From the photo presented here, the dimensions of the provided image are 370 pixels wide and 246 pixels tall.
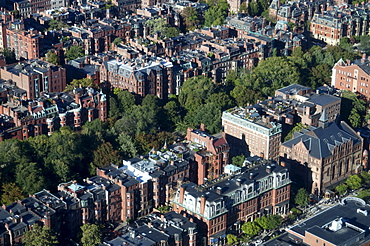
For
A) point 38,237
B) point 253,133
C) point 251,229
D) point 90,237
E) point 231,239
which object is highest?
point 253,133

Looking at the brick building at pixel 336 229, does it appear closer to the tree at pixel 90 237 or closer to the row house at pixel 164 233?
the row house at pixel 164 233

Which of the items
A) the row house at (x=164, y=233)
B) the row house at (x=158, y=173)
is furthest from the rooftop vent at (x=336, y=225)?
the row house at (x=158, y=173)

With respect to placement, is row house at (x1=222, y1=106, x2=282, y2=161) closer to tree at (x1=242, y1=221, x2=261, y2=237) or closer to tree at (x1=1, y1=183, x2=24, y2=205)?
tree at (x1=242, y1=221, x2=261, y2=237)

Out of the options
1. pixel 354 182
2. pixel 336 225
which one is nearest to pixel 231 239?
pixel 336 225

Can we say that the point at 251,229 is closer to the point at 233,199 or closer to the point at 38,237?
the point at 233,199

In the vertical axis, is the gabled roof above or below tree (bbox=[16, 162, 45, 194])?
above

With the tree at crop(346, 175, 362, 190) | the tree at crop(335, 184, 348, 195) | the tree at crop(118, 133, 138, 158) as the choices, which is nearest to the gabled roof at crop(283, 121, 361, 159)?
the tree at crop(335, 184, 348, 195)
